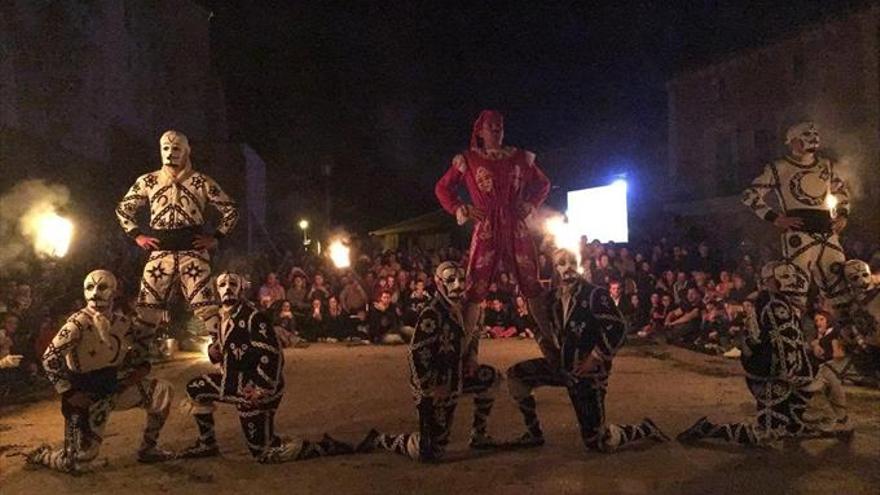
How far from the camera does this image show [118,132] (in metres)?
20.0

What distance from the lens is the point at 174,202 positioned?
6.81 m

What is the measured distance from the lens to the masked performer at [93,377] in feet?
18.7

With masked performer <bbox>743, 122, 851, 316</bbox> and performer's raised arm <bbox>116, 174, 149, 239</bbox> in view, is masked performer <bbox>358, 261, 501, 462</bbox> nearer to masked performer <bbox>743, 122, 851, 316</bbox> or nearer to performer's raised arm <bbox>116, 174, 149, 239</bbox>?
performer's raised arm <bbox>116, 174, 149, 239</bbox>

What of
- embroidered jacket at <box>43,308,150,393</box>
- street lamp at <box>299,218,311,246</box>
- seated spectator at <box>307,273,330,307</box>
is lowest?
embroidered jacket at <box>43,308,150,393</box>

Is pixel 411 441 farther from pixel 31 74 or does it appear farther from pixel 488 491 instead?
pixel 31 74

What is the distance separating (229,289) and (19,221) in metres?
8.04

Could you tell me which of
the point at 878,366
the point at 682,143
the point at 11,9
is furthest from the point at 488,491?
the point at 682,143

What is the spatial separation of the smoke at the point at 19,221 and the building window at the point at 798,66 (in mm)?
19022

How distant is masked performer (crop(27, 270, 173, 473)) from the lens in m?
5.71

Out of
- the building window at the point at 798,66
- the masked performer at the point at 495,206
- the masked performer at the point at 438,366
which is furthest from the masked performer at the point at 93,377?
the building window at the point at 798,66

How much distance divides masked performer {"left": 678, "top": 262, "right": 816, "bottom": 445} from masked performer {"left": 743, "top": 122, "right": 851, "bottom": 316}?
0.76 meters

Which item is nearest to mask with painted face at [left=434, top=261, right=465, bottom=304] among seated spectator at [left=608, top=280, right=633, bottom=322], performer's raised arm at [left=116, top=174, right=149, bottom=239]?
performer's raised arm at [left=116, top=174, right=149, bottom=239]

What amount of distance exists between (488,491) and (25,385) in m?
7.02

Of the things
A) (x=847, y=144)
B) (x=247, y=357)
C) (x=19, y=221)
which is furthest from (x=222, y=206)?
(x=847, y=144)
